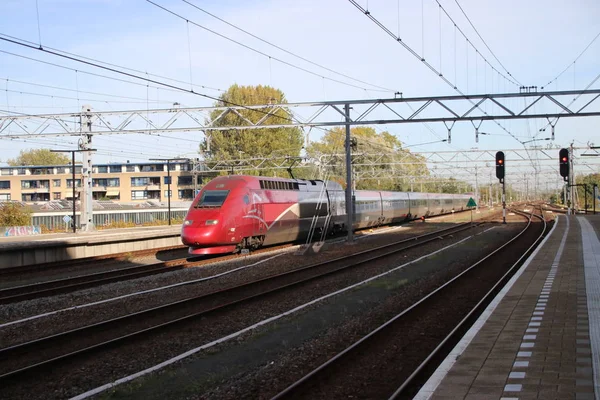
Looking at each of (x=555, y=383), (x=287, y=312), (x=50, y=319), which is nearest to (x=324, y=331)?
(x=287, y=312)

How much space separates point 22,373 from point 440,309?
831cm

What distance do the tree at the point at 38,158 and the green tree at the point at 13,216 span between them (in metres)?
75.4

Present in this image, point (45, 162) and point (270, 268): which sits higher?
point (45, 162)

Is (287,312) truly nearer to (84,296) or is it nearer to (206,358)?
(206,358)

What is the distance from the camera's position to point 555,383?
6.28 meters

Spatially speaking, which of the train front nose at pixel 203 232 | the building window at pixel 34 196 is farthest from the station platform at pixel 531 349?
the building window at pixel 34 196

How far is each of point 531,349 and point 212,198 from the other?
1670 cm

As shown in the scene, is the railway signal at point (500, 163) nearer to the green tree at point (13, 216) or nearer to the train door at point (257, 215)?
the train door at point (257, 215)

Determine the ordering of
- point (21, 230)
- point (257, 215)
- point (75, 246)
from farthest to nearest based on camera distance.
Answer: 1. point (21, 230)
2. point (75, 246)
3. point (257, 215)

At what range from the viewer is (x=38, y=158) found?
115 m

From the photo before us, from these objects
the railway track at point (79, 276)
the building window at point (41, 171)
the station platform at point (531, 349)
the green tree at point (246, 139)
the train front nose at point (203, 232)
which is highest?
the green tree at point (246, 139)

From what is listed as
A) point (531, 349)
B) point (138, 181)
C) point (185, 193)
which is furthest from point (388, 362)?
point (138, 181)

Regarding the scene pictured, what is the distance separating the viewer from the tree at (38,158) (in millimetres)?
114312

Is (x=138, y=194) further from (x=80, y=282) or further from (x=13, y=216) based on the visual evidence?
(x=80, y=282)
